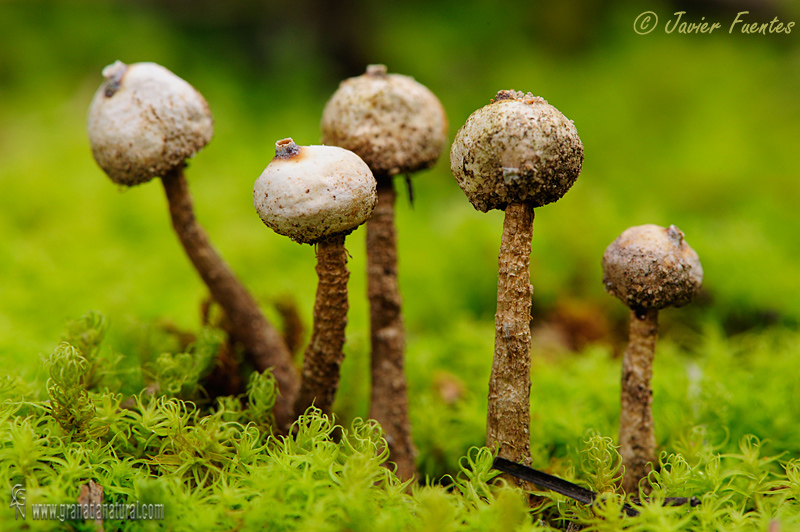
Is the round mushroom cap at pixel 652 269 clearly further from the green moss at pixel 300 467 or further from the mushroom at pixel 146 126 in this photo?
the mushroom at pixel 146 126

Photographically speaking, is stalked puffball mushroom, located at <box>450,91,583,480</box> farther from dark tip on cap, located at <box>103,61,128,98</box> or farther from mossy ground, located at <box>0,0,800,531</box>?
dark tip on cap, located at <box>103,61,128,98</box>

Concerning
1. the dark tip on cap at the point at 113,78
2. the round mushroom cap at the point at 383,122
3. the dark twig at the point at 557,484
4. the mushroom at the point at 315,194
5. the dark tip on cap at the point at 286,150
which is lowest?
the dark twig at the point at 557,484

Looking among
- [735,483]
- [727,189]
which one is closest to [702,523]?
[735,483]

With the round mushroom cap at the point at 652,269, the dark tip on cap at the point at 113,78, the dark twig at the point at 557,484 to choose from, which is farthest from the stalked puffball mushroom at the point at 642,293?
the dark tip on cap at the point at 113,78

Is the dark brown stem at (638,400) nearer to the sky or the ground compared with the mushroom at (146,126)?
nearer to the ground

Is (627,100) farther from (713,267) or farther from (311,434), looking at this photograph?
(311,434)

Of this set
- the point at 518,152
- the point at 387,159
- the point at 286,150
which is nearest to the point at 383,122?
the point at 387,159

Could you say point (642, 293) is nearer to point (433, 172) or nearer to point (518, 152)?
point (518, 152)
